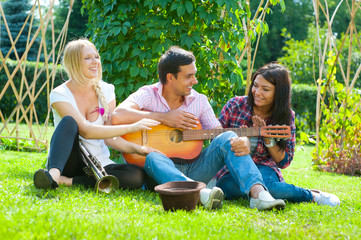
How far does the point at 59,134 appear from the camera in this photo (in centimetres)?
284

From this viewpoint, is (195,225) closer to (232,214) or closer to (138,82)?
(232,214)

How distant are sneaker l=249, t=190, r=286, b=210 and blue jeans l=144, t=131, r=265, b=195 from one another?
10cm

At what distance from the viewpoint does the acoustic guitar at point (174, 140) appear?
3.21m

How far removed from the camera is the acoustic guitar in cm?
321

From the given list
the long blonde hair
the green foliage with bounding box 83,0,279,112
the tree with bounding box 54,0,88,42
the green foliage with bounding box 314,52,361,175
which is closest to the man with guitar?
the long blonde hair

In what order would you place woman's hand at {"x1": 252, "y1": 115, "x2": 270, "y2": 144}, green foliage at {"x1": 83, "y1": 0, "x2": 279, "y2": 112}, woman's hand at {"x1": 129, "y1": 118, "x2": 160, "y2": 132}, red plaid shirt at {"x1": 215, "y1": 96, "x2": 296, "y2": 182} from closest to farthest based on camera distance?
woman's hand at {"x1": 129, "y1": 118, "x2": 160, "y2": 132} → woman's hand at {"x1": 252, "y1": 115, "x2": 270, "y2": 144} → red plaid shirt at {"x1": 215, "y1": 96, "x2": 296, "y2": 182} → green foliage at {"x1": 83, "y1": 0, "x2": 279, "y2": 112}

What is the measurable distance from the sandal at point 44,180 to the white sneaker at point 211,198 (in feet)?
3.13

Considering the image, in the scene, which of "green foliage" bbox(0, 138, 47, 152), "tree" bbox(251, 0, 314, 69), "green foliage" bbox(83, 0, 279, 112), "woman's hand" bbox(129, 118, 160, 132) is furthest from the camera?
"tree" bbox(251, 0, 314, 69)

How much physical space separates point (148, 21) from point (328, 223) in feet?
8.23

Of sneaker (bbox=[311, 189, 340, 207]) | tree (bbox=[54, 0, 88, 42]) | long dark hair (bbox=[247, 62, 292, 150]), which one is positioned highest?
tree (bbox=[54, 0, 88, 42])

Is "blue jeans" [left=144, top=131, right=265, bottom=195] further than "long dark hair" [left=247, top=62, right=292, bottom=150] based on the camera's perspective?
No

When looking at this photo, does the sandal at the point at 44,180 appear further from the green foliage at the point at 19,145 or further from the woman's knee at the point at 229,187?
the green foliage at the point at 19,145

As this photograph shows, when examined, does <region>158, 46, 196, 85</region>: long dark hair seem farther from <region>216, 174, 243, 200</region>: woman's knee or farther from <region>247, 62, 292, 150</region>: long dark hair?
<region>216, 174, 243, 200</region>: woman's knee

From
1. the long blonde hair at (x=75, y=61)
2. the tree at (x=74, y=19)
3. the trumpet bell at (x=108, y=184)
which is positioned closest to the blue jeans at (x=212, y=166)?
the trumpet bell at (x=108, y=184)
